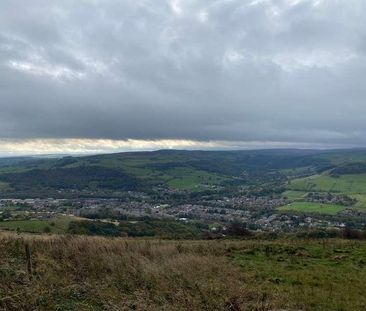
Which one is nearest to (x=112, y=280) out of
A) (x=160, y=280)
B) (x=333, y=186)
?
(x=160, y=280)

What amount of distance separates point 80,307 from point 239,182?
191513 millimetres

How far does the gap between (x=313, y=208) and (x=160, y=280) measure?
310ft

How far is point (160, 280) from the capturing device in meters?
11.5

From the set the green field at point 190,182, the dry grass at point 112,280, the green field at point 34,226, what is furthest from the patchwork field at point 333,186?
the dry grass at point 112,280

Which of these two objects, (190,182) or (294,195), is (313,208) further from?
(190,182)

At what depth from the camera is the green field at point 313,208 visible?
→ 95.1 metres

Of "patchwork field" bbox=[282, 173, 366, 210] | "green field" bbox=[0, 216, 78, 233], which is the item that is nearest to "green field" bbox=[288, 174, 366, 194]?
"patchwork field" bbox=[282, 173, 366, 210]

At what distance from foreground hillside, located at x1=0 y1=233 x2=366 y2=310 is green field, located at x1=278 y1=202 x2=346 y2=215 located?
7991 cm

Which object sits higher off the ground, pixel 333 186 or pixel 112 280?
pixel 112 280

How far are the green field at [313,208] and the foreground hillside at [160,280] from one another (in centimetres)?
Result: 7991

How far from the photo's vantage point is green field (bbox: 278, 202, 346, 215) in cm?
9507

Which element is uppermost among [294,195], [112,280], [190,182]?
[112,280]

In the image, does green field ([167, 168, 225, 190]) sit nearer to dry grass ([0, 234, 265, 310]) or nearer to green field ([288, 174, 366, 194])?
green field ([288, 174, 366, 194])

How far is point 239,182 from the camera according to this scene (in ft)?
649
